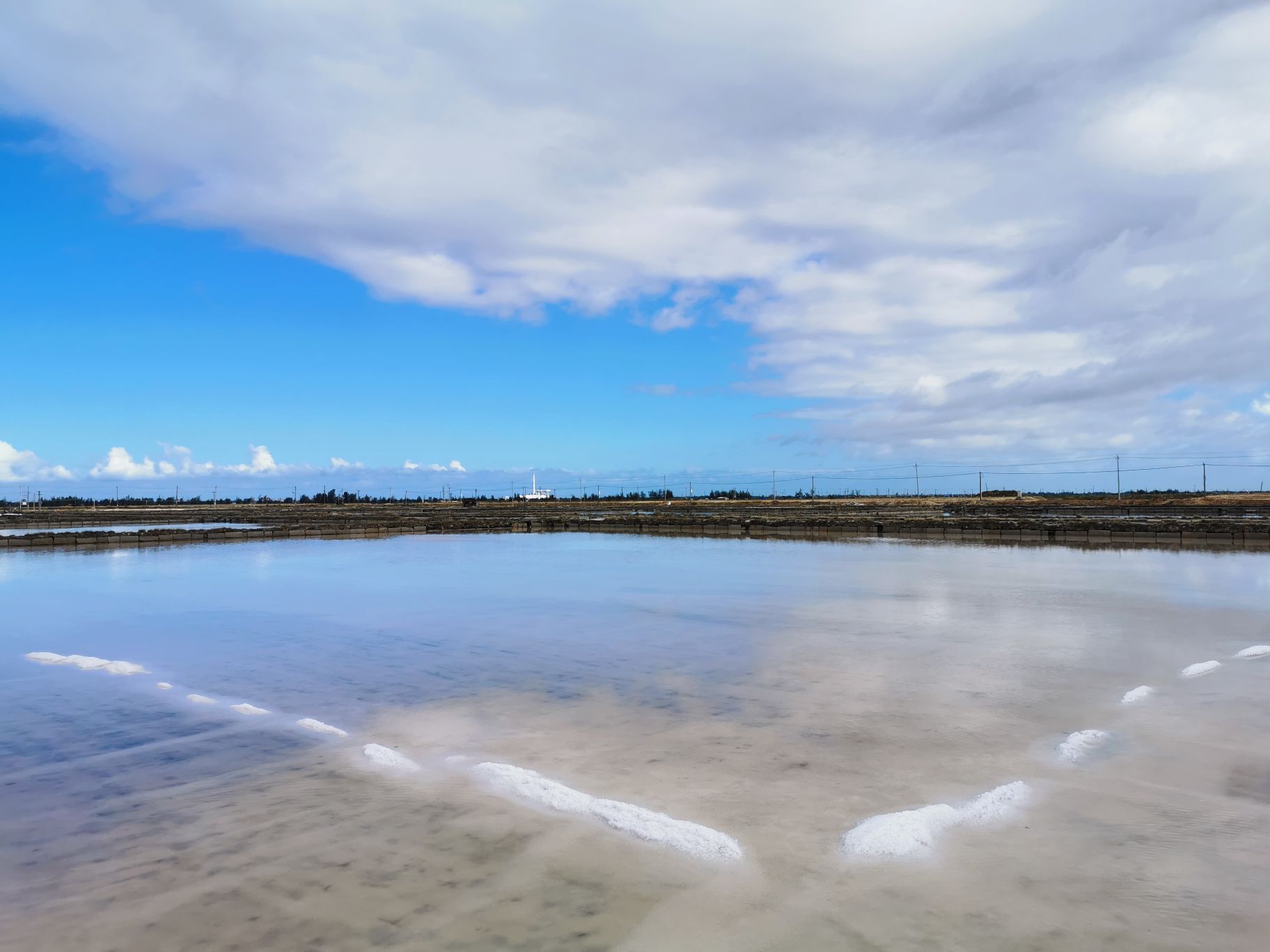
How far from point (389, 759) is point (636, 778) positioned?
212cm

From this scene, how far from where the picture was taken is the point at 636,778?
6.00m

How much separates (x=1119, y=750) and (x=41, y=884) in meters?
7.77

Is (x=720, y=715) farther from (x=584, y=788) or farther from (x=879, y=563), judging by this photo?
(x=879, y=563)

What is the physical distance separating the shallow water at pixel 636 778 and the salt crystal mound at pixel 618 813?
122 mm

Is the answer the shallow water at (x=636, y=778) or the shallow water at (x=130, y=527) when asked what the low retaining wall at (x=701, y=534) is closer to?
the shallow water at (x=130, y=527)

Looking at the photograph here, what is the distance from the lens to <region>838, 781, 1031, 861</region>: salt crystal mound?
15.7 feet

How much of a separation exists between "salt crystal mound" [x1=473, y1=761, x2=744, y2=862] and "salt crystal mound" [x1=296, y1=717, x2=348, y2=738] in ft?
5.56

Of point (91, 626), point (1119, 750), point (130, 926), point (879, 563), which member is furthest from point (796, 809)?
point (879, 563)

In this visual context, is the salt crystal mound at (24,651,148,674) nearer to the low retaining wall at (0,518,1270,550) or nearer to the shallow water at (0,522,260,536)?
the low retaining wall at (0,518,1270,550)

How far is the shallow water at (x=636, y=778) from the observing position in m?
4.08

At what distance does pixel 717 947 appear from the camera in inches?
149

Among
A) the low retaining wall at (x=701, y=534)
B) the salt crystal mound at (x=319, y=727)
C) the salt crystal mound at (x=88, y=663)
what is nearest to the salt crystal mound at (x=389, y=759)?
the salt crystal mound at (x=319, y=727)

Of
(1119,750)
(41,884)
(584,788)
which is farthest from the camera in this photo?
(1119,750)

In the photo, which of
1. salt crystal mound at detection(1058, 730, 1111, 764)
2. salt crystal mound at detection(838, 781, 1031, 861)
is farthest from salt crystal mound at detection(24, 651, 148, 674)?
salt crystal mound at detection(1058, 730, 1111, 764)
